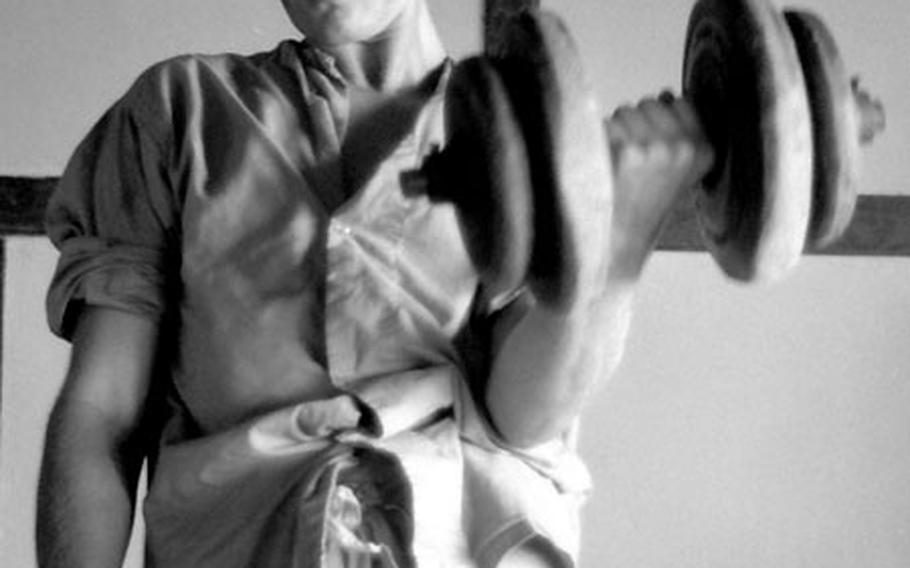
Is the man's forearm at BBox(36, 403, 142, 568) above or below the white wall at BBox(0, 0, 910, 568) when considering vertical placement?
above

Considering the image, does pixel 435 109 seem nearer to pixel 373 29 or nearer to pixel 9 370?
pixel 373 29

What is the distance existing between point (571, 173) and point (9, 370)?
6.99 ft

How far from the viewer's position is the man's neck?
3.42 feet

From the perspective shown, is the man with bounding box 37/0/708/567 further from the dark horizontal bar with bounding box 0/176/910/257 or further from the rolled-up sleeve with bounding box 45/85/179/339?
the dark horizontal bar with bounding box 0/176/910/257

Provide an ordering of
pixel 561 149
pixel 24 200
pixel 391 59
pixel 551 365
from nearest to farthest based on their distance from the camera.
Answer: pixel 561 149, pixel 551 365, pixel 391 59, pixel 24 200

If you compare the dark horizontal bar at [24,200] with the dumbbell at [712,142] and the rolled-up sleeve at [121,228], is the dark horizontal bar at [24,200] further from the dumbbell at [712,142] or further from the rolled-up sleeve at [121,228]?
the dumbbell at [712,142]

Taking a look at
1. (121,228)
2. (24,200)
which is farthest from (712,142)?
(24,200)

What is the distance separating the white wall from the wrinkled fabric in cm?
181

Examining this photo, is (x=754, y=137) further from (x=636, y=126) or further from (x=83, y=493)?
(x=83, y=493)

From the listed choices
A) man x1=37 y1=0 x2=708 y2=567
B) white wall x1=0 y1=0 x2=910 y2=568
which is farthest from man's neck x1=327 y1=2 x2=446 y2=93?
white wall x1=0 y1=0 x2=910 y2=568

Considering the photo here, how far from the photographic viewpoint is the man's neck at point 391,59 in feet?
3.42

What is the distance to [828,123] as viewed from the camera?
83 cm

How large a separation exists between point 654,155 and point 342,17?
0.23m

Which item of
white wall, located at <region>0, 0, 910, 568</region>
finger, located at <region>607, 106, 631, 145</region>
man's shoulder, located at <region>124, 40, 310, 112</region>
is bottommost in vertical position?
white wall, located at <region>0, 0, 910, 568</region>
